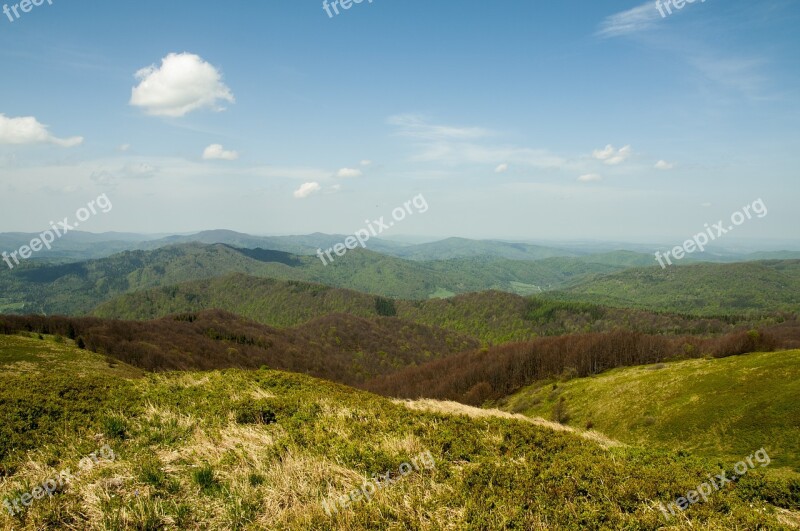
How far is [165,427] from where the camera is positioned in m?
10.4

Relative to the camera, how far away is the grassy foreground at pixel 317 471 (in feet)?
20.6

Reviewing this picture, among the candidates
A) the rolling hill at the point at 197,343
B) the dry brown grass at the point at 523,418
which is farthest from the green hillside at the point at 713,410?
the rolling hill at the point at 197,343

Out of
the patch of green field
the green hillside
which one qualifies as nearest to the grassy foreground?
the patch of green field

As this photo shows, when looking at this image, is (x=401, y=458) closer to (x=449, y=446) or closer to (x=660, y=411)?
(x=449, y=446)

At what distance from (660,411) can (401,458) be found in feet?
129

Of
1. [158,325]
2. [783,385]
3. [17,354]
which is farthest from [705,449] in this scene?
[158,325]

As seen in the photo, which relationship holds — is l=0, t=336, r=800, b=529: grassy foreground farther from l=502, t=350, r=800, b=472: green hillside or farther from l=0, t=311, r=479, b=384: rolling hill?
l=0, t=311, r=479, b=384: rolling hill

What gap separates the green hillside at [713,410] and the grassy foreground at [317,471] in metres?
19.7

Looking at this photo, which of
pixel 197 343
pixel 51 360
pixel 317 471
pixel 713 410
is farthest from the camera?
pixel 197 343

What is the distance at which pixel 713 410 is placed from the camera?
29.9 meters

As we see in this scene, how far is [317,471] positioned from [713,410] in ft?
117

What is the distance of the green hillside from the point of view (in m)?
24.0

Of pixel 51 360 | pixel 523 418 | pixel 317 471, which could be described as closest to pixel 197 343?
pixel 51 360

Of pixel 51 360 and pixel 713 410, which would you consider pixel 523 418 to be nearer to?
pixel 713 410
